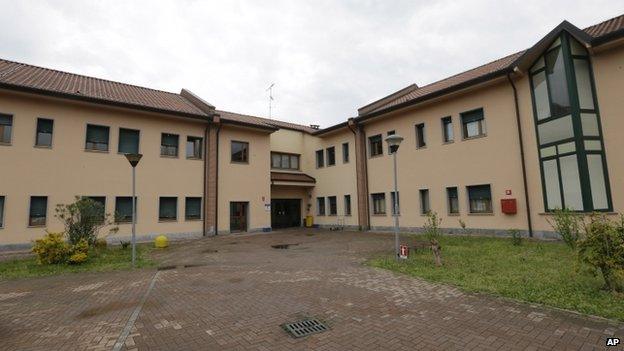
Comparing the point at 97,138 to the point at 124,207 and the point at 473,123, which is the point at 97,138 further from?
the point at 473,123

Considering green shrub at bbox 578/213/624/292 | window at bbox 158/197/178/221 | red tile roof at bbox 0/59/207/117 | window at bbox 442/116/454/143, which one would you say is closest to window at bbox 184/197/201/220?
window at bbox 158/197/178/221

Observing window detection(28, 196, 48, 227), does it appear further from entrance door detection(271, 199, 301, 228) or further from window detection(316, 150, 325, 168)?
window detection(316, 150, 325, 168)

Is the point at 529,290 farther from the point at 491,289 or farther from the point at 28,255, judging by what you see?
the point at 28,255

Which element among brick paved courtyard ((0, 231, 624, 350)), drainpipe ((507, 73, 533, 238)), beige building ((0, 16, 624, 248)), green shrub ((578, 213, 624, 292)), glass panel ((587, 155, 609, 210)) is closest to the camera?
brick paved courtyard ((0, 231, 624, 350))

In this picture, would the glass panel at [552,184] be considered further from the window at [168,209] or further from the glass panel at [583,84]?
the window at [168,209]

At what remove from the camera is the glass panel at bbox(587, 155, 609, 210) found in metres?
12.4

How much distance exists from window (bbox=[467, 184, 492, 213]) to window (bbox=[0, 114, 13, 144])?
71.6 feet

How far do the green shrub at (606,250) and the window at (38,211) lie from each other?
64.4ft

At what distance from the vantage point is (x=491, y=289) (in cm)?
673

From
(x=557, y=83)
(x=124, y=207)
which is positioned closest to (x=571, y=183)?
(x=557, y=83)

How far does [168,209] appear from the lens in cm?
1877

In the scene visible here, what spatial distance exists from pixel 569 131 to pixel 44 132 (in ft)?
75.5

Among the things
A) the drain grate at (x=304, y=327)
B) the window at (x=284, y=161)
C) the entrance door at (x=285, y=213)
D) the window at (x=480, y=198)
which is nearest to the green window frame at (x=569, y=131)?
the window at (x=480, y=198)

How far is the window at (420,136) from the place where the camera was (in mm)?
19141
